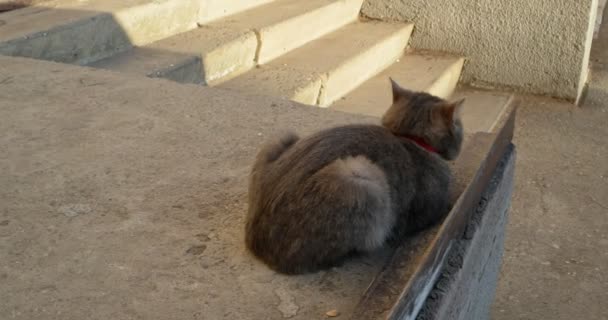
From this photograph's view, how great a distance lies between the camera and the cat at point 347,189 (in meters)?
2.04

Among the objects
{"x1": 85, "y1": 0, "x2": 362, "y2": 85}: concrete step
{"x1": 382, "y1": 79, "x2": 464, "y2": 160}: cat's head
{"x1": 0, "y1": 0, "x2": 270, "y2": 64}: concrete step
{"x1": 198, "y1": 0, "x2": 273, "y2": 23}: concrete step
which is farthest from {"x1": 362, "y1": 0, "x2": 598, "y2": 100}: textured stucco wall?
{"x1": 382, "y1": 79, "x2": 464, "y2": 160}: cat's head

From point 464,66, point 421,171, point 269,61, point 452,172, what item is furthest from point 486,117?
point 421,171

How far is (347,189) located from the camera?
2045 millimetres

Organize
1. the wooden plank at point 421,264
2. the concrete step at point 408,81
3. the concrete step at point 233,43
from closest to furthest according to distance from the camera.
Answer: the wooden plank at point 421,264 < the concrete step at point 233,43 < the concrete step at point 408,81

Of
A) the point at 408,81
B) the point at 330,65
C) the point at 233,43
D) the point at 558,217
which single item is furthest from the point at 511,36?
the point at 233,43

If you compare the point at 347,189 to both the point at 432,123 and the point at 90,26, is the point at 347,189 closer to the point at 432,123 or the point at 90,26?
the point at 432,123

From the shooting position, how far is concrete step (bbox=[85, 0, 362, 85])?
417 centimetres

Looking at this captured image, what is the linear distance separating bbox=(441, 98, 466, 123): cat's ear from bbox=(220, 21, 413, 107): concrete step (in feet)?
6.39

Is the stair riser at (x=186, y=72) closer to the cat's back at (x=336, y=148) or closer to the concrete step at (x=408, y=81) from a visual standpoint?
the concrete step at (x=408, y=81)

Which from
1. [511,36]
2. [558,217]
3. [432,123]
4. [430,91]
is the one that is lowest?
[558,217]

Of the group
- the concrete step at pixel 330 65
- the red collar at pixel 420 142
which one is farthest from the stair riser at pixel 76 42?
the red collar at pixel 420 142

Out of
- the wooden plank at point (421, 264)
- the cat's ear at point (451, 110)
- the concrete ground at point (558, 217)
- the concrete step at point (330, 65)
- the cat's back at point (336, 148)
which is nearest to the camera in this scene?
the wooden plank at point (421, 264)

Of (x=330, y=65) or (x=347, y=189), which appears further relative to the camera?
(x=330, y=65)

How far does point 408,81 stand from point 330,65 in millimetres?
791
